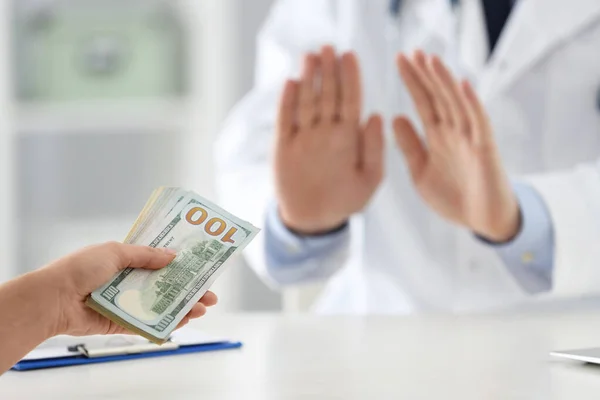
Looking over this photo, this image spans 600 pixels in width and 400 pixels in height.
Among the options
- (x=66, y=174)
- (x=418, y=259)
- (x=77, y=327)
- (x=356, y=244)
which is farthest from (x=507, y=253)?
(x=66, y=174)

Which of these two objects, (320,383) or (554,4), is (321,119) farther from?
(320,383)

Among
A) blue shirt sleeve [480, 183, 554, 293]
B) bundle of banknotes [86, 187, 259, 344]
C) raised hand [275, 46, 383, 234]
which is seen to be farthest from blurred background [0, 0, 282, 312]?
bundle of banknotes [86, 187, 259, 344]

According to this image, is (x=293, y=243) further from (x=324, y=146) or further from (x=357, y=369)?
(x=357, y=369)

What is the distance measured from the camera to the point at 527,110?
1604 millimetres

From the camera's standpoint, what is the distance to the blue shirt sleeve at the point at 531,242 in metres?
1.42

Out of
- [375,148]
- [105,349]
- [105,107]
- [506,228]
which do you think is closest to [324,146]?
[375,148]

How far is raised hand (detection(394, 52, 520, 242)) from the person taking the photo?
138cm

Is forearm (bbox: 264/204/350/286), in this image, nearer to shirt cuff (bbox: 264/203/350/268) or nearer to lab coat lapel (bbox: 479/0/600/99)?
shirt cuff (bbox: 264/203/350/268)

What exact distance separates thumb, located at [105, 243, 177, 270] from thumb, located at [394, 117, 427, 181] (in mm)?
815

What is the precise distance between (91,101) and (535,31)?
4.99 feet

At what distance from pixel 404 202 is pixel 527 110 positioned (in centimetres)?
28

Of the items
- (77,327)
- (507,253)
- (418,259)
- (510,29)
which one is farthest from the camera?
(418,259)

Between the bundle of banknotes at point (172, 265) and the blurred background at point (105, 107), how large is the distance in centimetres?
179

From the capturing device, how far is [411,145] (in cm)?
152
